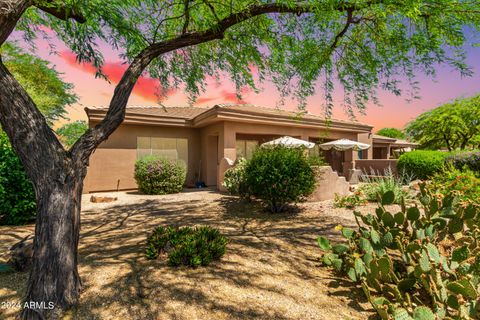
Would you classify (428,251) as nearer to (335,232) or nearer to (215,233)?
(335,232)

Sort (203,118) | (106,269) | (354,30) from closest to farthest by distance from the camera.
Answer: (106,269) → (354,30) → (203,118)

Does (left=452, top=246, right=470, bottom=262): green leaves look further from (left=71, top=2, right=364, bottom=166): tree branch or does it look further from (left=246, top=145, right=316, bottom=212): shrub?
(left=71, top=2, right=364, bottom=166): tree branch

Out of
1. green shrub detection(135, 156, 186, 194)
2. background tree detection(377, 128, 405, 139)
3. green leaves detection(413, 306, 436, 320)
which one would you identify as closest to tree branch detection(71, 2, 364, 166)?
green leaves detection(413, 306, 436, 320)

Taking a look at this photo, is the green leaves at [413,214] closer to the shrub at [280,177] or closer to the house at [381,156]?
the shrub at [280,177]

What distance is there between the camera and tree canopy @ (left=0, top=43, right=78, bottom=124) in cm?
1559

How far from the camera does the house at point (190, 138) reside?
1214cm

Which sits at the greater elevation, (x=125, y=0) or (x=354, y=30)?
(x=354, y=30)

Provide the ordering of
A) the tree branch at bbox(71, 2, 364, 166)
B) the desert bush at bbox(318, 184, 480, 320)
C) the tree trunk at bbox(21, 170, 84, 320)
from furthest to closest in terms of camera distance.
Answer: the tree branch at bbox(71, 2, 364, 166)
the tree trunk at bbox(21, 170, 84, 320)
the desert bush at bbox(318, 184, 480, 320)

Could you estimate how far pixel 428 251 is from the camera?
9.67 feet

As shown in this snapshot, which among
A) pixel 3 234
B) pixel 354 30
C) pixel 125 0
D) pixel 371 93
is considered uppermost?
pixel 354 30

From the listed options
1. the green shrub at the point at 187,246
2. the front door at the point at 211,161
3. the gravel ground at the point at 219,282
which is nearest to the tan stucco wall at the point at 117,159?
the front door at the point at 211,161

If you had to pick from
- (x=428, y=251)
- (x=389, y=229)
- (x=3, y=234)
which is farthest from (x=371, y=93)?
(x=3, y=234)

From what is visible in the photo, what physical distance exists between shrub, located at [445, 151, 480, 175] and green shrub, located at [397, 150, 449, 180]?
4.05 ft

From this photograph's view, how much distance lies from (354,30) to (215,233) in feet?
21.1
